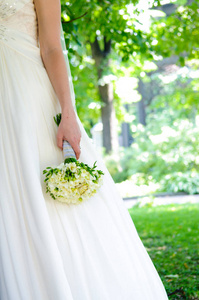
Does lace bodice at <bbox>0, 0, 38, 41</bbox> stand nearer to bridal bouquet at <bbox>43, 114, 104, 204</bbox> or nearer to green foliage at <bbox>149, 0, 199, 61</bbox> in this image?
bridal bouquet at <bbox>43, 114, 104, 204</bbox>

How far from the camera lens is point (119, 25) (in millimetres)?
5125

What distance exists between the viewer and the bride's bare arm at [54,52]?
2178mm

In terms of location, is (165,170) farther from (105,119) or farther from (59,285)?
(59,285)

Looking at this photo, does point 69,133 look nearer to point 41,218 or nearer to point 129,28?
point 41,218

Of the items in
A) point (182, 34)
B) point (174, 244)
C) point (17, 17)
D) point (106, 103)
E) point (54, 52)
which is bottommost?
point (174, 244)

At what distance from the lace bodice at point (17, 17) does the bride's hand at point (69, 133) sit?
0.51m

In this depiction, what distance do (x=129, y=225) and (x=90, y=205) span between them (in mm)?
257

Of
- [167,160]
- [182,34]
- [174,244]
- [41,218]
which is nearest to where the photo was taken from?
[41,218]

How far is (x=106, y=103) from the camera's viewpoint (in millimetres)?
14852

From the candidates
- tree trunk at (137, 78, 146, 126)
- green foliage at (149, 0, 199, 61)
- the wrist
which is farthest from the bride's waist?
tree trunk at (137, 78, 146, 126)

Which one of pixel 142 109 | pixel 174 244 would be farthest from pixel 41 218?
pixel 142 109

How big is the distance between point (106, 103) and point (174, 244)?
9.38 m

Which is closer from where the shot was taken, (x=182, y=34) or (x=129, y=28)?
(x=129, y=28)

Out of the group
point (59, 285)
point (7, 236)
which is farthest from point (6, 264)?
point (59, 285)
